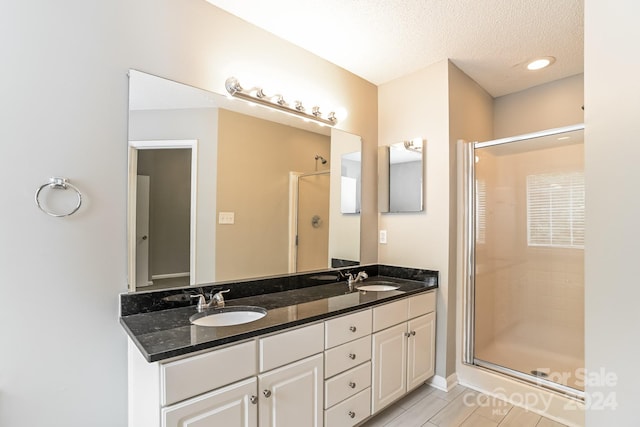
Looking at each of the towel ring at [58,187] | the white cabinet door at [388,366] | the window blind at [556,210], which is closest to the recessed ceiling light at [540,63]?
the window blind at [556,210]

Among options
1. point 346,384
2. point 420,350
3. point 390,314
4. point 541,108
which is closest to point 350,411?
point 346,384

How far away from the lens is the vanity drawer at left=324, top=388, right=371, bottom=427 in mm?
1637

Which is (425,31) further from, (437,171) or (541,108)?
(541,108)

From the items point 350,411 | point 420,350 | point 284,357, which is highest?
point 284,357

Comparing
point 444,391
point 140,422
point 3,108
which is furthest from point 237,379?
point 444,391

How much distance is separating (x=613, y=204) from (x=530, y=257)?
209cm

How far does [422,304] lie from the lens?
2.28 m

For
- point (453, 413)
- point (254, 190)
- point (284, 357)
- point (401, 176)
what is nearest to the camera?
point (284, 357)

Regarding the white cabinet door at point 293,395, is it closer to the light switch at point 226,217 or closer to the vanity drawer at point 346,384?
the vanity drawer at point 346,384

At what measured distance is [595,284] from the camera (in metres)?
0.98

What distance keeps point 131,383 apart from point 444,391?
2123 mm

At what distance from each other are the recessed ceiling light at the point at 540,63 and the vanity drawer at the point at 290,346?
8.37 feet

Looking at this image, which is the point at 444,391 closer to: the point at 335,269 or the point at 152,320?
the point at 335,269

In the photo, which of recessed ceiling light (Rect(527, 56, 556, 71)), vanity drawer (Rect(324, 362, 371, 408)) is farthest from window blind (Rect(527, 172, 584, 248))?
vanity drawer (Rect(324, 362, 371, 408))
